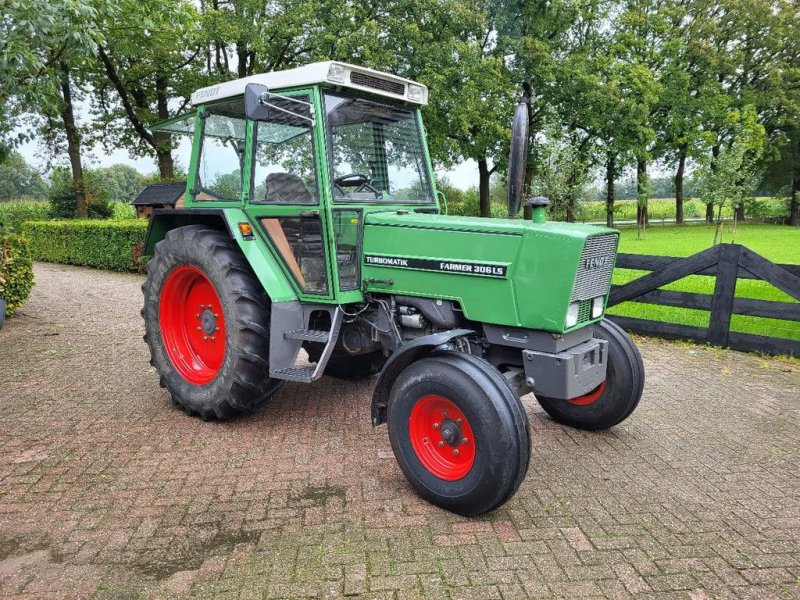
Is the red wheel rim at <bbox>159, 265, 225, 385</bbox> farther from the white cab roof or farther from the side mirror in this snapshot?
the side mirror

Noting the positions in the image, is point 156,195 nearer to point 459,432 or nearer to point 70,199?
point 70,199

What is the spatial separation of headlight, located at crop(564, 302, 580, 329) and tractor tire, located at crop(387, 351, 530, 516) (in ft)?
1.87

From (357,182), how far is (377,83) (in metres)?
0.73

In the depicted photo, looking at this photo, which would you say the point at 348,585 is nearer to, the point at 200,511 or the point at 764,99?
the point at 200,511

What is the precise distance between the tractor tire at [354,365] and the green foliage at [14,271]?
545cm

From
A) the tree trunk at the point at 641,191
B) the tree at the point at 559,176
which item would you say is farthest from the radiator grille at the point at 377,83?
the tree trunk at the point at 641,191

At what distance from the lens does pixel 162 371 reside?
4781 millimetres

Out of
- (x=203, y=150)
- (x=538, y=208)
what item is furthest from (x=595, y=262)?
(x=203, y=150)

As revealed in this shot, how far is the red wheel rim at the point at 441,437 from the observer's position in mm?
3225

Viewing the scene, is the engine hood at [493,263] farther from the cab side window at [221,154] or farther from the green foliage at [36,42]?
the green foliage at [36,42]

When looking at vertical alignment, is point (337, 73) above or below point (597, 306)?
above

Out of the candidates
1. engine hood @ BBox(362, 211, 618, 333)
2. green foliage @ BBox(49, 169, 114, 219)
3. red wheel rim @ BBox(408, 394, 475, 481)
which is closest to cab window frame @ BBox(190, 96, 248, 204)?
engine hood @ BBox(362, 211, 618, 333)

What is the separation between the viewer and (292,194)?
4.09m

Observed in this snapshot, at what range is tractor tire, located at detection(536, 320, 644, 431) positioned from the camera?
160 inches
